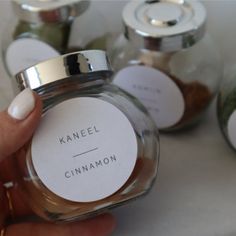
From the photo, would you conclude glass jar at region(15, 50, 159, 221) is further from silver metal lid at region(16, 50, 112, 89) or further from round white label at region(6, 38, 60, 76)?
round white label at region(6, 38, 60, 76)

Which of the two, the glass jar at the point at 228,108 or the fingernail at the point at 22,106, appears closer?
the fingernail at the point at 22,106

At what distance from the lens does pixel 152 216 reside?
0.44 meters

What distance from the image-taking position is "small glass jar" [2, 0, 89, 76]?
19.4 inches

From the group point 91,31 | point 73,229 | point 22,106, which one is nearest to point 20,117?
point 22,106

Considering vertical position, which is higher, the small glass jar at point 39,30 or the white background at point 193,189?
the small glass jar at point 39,30

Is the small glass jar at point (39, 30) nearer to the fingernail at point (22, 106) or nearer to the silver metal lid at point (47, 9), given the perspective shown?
the silver metal lid at point (47, 9)

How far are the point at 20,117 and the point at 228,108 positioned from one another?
21 centimetres

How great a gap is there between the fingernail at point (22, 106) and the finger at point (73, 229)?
108mm

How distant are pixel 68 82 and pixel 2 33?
0.22 metres

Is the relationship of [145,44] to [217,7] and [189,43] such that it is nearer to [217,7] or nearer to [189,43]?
[189,43]

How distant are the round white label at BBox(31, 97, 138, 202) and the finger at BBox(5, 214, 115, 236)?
43mm

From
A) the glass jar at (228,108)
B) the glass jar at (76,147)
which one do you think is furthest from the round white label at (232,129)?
the glass jar at (76,147)

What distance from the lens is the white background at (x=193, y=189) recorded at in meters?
0.43

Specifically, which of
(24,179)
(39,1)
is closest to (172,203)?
(24,179)
